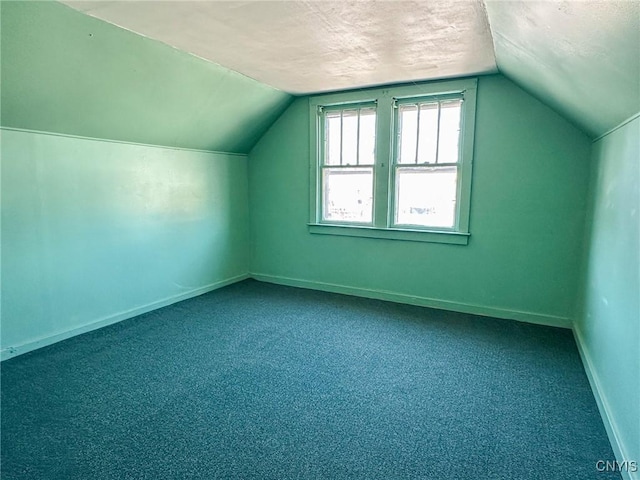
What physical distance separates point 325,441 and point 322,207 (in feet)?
10.0

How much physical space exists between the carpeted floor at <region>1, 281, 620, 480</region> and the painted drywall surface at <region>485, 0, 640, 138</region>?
1.77m

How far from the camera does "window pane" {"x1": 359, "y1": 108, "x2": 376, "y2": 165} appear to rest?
413 cm

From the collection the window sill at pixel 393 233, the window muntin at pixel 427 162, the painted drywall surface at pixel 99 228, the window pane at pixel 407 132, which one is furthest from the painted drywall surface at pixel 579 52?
the painted drywall surface at pixel 99 228

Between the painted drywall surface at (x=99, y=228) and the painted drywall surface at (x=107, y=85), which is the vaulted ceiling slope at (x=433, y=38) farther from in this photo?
the painted drywall surface at (x=99, y=228)

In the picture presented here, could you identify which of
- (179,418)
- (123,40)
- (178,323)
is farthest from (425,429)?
(123,40)

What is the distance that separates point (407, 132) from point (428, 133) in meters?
0.23

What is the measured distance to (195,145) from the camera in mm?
4098

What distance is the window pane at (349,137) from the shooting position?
4258 mm

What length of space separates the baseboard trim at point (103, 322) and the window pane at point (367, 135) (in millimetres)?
2371

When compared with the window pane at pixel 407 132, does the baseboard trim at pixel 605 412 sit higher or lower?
lower

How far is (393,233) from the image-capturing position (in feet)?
13.4

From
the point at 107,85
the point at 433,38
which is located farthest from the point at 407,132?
the point at 107,85

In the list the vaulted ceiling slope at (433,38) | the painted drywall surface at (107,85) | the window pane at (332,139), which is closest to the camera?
the vaulted ceiling slope at (433,38)

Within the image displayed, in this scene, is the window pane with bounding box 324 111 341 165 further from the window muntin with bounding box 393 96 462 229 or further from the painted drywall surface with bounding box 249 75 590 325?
the window muntin with bounding box 393 96 462 229
